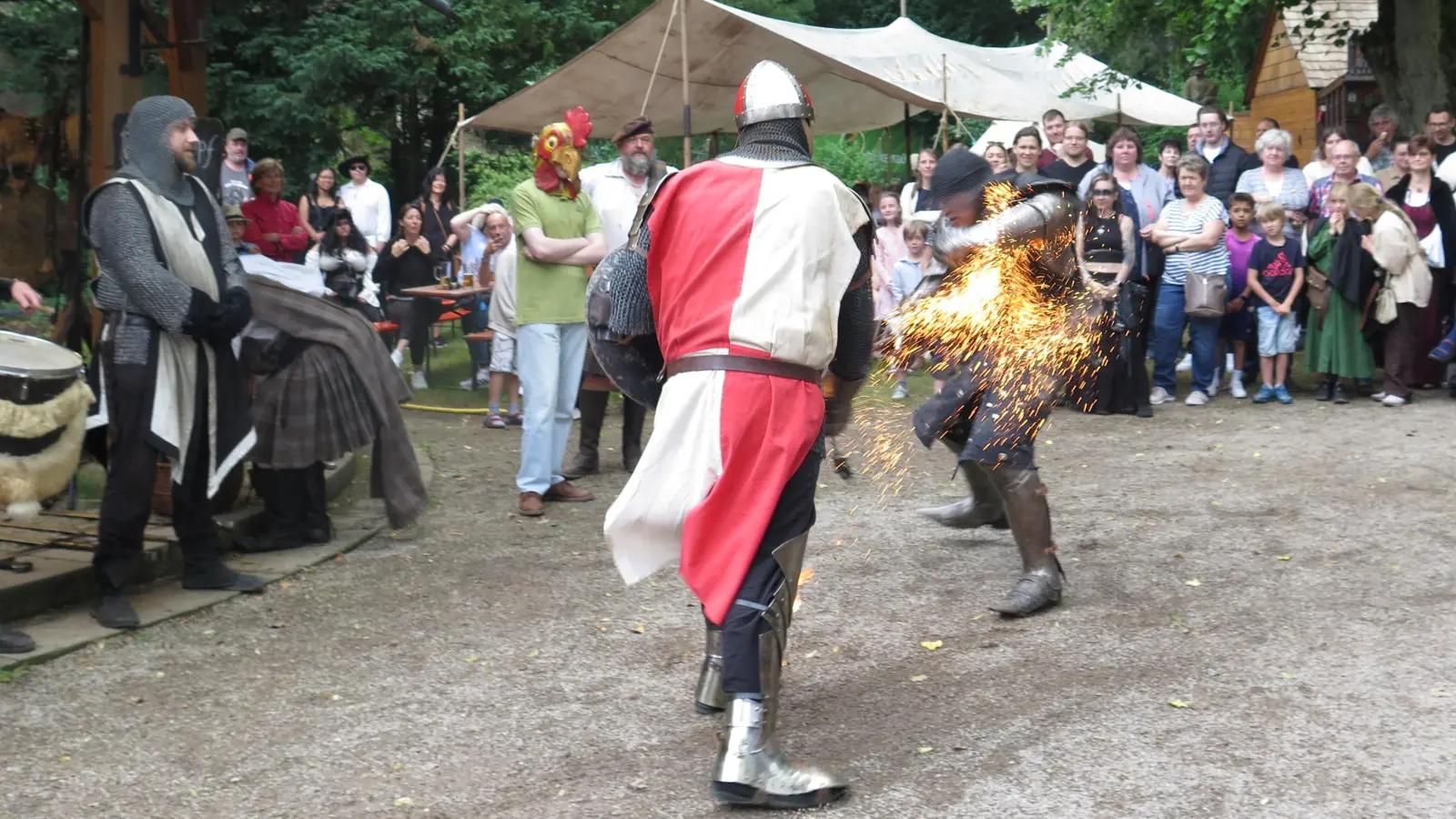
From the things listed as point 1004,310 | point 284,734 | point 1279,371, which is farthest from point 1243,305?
point 284,734

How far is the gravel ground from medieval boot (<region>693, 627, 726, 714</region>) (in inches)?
2.7

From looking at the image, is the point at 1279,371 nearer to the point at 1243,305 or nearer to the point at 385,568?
the point at 1243,305

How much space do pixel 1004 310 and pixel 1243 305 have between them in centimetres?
627

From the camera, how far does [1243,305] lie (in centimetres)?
1200

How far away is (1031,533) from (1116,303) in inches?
140

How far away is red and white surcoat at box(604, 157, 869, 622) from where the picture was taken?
425cm

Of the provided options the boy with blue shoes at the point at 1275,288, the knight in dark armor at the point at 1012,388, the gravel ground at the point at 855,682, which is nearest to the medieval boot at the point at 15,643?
the gravel ground at the point at 855,682

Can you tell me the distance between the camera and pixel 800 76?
51.9 feet

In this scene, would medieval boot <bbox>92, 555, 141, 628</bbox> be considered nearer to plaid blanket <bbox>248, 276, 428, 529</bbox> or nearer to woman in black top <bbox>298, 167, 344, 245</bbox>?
plaid blanket <bbox>248, 276, 428, 529</bbox>

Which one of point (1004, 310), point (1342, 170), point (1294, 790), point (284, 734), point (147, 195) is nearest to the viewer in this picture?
point (1294, 790)

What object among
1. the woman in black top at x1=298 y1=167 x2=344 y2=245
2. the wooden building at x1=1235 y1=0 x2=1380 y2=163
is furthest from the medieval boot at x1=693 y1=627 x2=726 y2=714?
the wooden building at x1=1235 y1=0 x2=1380 y2=163

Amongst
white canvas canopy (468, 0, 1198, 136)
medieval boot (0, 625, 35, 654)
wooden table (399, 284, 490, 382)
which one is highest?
white canvas canopy (468, 0, 1198, 136)

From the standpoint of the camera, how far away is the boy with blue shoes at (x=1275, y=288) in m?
11.8

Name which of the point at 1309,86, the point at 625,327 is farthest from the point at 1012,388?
the point at 1309,86
